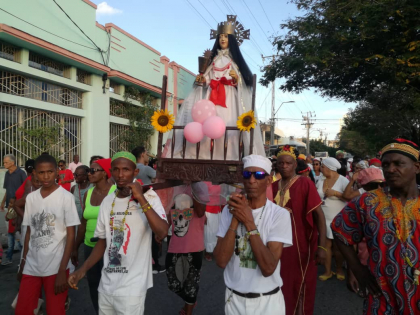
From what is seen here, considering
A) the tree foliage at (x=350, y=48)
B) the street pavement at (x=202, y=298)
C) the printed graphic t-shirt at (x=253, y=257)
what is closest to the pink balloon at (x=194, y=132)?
the printed graphic t-shirt at (x=253, y=257)

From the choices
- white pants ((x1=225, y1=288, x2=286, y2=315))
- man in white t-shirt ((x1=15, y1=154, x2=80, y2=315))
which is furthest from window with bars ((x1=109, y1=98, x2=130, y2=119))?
white pants ((x1=225, y1=288, x2=286, y2=315))

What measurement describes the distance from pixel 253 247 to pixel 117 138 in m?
14.1

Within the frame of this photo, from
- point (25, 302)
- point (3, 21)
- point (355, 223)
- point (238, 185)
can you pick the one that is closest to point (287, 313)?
point (238, 185)

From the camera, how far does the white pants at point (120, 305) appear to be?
249 cm

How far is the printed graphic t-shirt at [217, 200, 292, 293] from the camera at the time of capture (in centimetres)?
216

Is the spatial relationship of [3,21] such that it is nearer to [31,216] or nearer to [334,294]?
[31,216]

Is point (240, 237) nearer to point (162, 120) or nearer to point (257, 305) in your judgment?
point (257, 305)

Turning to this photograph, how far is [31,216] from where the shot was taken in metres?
3.19

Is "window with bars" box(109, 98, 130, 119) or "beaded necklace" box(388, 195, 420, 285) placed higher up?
"window with bars" box(109, 98, 130, 119)

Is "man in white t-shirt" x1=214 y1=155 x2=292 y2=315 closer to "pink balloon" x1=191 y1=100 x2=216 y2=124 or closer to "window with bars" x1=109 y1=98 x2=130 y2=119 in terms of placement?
"pink balloon" x1=191 y1=100 x2=216 y2=124

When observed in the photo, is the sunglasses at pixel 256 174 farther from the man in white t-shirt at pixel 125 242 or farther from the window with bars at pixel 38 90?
the window with bars at pixel 38 90

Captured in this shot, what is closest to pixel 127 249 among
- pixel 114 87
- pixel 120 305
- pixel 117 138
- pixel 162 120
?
pixel 120 305

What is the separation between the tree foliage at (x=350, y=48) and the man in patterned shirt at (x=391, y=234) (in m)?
7.79

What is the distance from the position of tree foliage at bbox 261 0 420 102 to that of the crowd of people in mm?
6550
